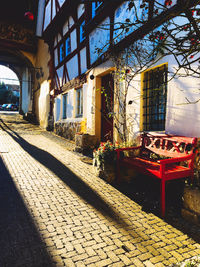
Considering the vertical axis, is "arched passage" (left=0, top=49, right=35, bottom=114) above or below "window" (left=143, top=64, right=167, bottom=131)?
above

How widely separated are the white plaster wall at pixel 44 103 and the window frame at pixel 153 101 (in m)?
8.60

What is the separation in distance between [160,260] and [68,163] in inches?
141

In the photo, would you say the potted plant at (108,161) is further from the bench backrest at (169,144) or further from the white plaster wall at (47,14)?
the white plaster wall at (47,14)

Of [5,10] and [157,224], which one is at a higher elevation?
[5,10]

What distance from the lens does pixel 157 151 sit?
12.2 feet

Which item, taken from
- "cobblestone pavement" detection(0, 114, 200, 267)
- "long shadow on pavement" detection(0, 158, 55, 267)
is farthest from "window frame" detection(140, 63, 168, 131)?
"long shadow on pavement" detection(0, 158, 55, 267)

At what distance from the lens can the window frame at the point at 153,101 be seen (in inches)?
169

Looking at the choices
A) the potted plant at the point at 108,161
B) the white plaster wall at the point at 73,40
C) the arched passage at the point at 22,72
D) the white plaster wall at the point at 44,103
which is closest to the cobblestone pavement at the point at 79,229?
the potted plant at the point at 108,161

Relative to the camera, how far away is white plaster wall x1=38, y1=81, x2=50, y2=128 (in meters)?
12.4

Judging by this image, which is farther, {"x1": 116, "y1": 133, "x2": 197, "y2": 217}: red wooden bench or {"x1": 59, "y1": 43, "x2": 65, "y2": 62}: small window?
{"x1": 59, "y1": 43, "x2": 65, "y2": 62}: small window

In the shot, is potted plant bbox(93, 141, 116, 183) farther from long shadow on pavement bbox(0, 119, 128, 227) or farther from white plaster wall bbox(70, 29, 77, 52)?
white plaster wall bbox(70, 29, 77, 52)

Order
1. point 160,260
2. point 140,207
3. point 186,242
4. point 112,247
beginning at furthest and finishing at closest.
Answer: point 140,207, point 186,242, point 112,247, point 160,260

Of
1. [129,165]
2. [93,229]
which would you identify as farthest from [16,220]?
[129,165]

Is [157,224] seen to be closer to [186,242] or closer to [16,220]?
[186,242]
